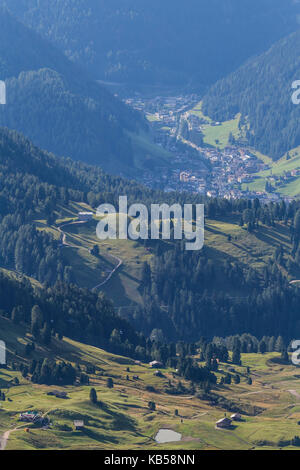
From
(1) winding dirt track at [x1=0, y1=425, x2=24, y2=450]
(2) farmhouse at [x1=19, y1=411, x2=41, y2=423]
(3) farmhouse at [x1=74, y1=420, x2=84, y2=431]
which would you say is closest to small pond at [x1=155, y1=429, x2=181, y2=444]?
(3) farmhouse at [x1=74, y1=420, x2=84, y2=431]

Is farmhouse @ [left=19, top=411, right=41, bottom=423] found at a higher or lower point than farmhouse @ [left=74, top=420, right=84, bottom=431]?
higher

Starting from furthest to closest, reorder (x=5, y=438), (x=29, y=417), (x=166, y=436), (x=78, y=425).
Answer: (x=166, y=436), (x=78, y=425), (x=29, y=417), (x=5, y=438)

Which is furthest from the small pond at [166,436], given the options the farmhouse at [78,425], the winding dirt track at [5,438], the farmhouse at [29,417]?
the winding dirt track at [5,438]

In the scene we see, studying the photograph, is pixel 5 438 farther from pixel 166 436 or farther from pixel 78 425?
pixel 166 436

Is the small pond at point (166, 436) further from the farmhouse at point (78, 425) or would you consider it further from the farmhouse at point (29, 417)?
the farmhouse at point (29, 417)

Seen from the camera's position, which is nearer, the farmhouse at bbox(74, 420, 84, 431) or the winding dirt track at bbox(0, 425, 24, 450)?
the winding dirt track at bbox(0, 425, 24, 450)

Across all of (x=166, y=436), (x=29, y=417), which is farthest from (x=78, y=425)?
(x=166, y=436)

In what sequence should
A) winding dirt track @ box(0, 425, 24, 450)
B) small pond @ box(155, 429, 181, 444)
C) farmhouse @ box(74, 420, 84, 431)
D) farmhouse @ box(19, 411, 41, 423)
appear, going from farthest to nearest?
1. small pond @ box(155, 429, 181, 444)
2. farmhouse @ box(74, 420, 84, 431)
3. farmhouse @ box(19, 411, 41, 423)
4. winding dirt track @ box(0, 425, 24, 450)

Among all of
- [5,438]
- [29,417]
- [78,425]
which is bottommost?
[78,425]

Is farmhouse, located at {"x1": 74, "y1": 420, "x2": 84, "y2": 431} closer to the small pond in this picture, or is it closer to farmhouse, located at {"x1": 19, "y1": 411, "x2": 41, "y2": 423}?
farmhouse, located at {"x1": 19, "y1": 411, "x2": 41, "y2": 423}
